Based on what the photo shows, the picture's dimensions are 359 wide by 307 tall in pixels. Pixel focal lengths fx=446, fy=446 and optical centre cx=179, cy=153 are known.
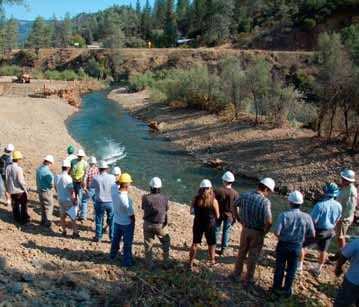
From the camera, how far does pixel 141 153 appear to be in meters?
30.4

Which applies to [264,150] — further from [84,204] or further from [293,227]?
[293,227]

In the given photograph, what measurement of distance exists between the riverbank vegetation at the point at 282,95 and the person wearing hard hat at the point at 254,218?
1831 cm

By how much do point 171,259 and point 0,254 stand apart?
3.70 m

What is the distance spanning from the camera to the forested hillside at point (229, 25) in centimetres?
8806

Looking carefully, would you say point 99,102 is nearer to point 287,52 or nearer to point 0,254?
point 287,52

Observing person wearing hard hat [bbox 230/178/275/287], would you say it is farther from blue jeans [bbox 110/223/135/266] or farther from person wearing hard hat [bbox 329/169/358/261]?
person wearing hard hat [bbox 329/169/358/261]

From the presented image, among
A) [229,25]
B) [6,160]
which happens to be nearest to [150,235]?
[6,160]

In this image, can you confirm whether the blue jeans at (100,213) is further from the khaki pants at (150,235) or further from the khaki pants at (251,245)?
the khaki pants at (251,245)

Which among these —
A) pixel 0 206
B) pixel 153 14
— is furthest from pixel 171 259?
pixel 153 14

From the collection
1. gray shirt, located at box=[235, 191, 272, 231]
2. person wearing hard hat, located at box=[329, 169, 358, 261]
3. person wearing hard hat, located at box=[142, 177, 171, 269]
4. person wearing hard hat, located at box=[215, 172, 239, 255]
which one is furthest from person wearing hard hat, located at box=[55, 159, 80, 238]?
person wearing hard hat, located at box=[329, 169, 358, 261]

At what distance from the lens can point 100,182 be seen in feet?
34.3

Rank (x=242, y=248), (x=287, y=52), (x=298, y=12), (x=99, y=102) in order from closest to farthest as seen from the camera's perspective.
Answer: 1. (x=242, y=248)
2. (x=99, y=102)
3. (x=287, y=52)
4. (x=298, y=12)

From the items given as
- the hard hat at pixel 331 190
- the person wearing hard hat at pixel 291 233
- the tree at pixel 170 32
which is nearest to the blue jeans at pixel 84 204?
the person wearing hard hat at pixel 291 233

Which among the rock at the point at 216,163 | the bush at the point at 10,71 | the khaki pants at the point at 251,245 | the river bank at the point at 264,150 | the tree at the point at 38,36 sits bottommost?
the rock at the point at 216,163
